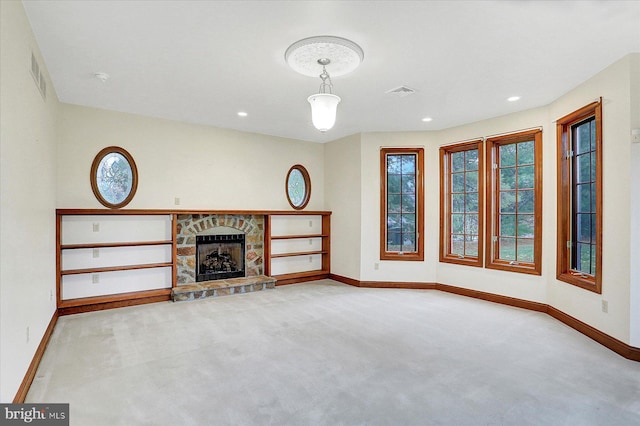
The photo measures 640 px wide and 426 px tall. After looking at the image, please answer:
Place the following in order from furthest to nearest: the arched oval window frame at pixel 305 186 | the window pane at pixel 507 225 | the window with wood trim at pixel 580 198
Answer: the arched oval window frame at pixel 305 186, the window pane at pixel 507 225, the window with wood trim at pixel 580 198

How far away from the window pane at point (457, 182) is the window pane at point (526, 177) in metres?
0.88

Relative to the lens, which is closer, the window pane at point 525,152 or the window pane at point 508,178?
the window pane at point 525,152

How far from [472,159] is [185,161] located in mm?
4570

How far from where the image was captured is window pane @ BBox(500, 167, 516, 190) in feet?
16.4

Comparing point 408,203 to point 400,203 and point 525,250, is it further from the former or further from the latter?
point 525,250

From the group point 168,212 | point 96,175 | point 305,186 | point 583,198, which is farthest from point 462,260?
point 96,175

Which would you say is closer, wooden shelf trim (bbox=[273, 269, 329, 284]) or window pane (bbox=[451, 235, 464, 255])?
window pane (bbox=[451, 235, 464, 255])

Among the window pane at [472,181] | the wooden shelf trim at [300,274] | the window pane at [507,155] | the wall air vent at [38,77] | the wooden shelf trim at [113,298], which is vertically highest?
the wall air vent at [38,77]

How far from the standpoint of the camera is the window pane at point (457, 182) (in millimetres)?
5621

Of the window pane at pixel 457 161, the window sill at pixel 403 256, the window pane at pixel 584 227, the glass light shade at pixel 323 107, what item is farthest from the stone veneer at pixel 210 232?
the window pane at pixel 584 227

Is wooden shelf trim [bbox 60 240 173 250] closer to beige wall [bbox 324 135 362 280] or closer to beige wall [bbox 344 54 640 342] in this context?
beige wall [bbox 324 135 362 280]

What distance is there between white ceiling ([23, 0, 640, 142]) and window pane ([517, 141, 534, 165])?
543mm

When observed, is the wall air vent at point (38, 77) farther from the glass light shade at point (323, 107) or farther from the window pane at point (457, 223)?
the window pane at point (457, 223)

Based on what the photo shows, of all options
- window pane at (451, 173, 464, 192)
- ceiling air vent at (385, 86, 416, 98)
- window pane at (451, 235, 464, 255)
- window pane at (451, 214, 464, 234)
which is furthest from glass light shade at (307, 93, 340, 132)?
window pane at (451, 235, 464, 255)
